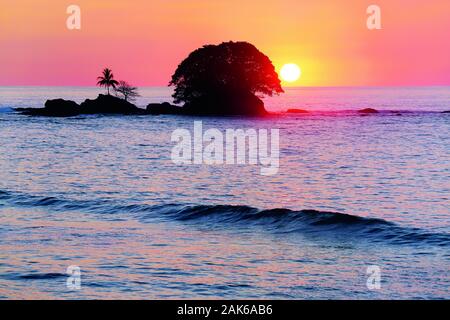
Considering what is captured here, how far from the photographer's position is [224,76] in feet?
338

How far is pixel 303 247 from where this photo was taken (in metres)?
20.4

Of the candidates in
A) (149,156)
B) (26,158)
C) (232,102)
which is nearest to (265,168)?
(149,156)

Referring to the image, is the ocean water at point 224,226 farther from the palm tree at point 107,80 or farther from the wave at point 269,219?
the palm tree at point 107,80

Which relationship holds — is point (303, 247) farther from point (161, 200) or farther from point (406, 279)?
point (161, 200)

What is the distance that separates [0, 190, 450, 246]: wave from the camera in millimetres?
22281

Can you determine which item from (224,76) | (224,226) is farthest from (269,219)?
(224,76)

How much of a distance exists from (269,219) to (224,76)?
78.8 meters

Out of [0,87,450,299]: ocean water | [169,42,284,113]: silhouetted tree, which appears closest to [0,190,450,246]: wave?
[0,87,450,299]: ocean water

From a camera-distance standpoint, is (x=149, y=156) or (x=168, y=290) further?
(x=149, y=156)

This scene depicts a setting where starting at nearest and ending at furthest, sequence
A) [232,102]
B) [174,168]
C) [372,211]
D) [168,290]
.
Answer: [168,290] → [372,211] → [174,168] → [232,102]

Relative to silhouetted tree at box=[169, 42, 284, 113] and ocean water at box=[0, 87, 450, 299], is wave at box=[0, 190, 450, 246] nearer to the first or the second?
ocean water at box=[0, 87, 450, 299]

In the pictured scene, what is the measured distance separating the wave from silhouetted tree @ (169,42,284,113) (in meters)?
74.1

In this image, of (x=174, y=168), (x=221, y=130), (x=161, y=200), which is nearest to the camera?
(x=161, y=200)
